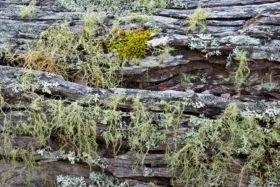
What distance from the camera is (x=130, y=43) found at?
14.8 feet

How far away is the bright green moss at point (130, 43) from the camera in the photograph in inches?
176

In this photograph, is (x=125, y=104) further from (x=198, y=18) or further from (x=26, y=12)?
(x=26, y=12)

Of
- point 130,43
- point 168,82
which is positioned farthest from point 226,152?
point 130,43

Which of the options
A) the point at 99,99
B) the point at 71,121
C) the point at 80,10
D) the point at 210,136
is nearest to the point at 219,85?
the point at 210,136

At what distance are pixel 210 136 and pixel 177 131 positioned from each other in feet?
1.06

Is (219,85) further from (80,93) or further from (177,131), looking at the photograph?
(80,93)

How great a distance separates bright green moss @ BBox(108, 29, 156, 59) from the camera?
4473mm

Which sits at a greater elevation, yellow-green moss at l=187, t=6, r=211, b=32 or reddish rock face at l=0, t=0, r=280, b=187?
yellow-green moss at l=187, t=6, r=211, b=32

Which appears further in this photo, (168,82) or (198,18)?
(198,18)

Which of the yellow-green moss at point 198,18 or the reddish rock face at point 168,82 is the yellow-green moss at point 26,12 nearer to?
the reddish rock face at point 168,82

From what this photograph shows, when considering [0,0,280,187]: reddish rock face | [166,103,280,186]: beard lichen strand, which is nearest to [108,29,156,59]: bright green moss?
[0,0,280,187]: reddish rock face

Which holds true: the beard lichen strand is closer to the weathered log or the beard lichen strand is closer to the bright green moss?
the weathered log

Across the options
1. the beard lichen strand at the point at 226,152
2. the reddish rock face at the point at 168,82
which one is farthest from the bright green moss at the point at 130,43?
the beard lichen strand at the point at 226,152

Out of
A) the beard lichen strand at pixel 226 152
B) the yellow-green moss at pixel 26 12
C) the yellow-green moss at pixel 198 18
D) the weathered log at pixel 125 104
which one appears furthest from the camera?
the yellow-green moss at pixel 26 12
